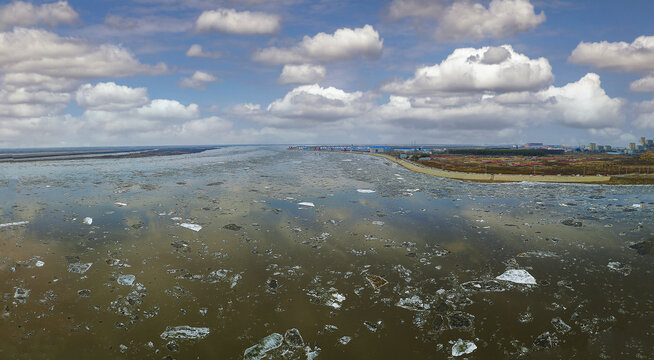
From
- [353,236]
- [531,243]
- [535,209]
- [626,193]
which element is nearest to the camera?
[531,243]

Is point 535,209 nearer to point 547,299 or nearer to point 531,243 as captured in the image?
point 531,243

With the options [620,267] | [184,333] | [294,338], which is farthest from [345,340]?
[620,267]

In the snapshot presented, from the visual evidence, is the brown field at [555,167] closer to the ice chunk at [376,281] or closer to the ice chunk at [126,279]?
the ice chunk at [376,281]

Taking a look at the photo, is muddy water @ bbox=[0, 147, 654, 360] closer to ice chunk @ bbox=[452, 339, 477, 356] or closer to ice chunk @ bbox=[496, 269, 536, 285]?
ice chunk @ bbox=[452, 339, 477, 356]

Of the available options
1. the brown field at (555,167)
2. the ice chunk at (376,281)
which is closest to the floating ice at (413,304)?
the ice chunk at (376,281)

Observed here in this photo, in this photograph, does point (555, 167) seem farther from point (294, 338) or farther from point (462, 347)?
point (294, 338)

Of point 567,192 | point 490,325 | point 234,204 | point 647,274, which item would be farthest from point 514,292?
point 567,192
